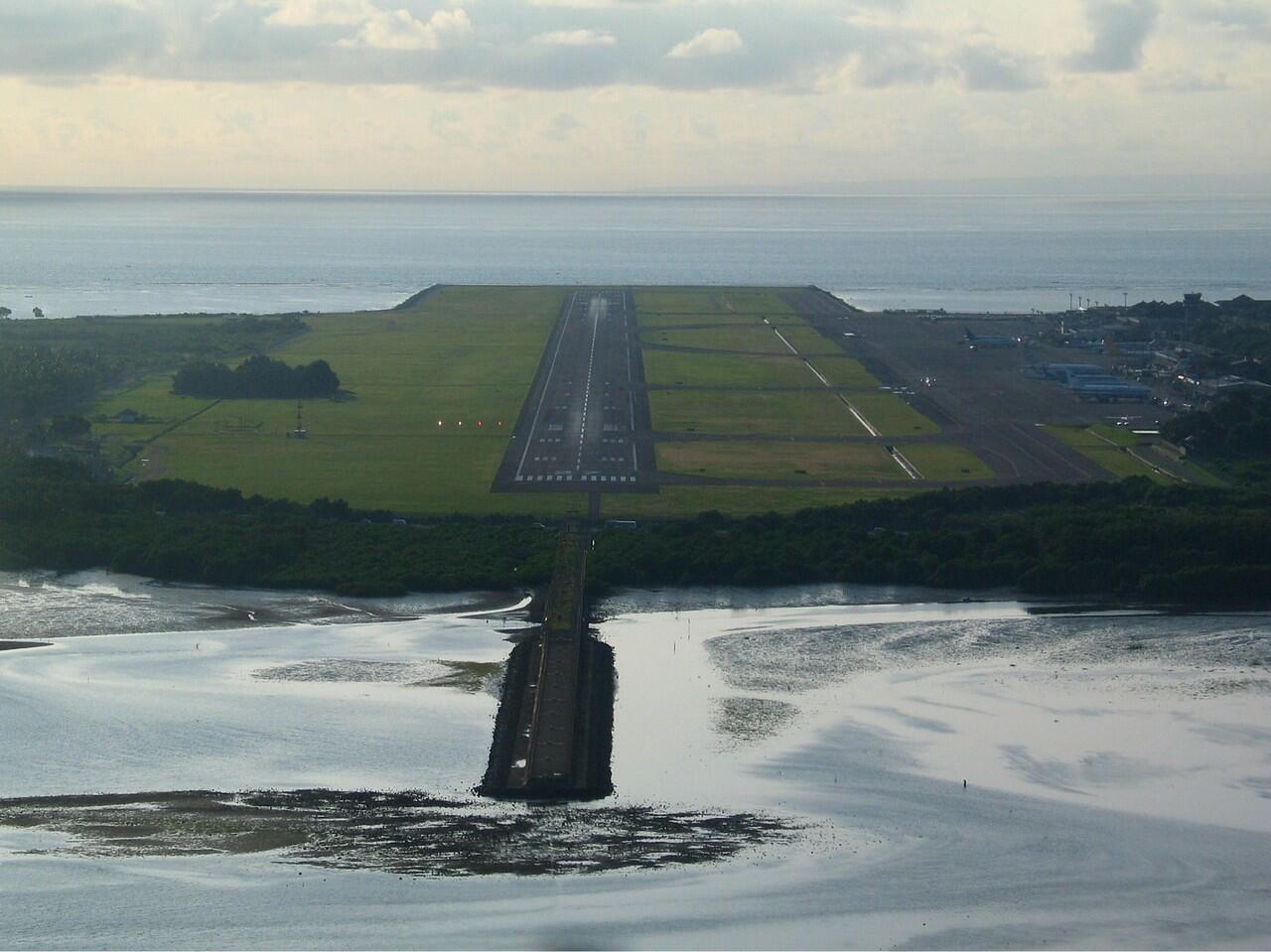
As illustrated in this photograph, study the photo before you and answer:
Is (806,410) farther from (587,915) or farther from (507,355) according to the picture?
(587,915)

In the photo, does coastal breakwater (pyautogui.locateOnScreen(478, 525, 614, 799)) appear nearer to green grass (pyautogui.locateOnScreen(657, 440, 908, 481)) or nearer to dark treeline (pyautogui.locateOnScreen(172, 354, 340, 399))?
green grass (pyautogui.locateOnScreen(657, 440, 908, 481))

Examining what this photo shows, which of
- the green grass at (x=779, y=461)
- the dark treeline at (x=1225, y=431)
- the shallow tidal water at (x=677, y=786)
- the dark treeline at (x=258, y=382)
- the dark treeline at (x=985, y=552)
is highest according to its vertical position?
the dark treeline at (x=258, y=382)

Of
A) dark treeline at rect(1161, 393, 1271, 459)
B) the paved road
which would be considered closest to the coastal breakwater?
the paved road

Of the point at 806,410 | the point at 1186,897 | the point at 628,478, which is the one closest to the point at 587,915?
the point at 1186,897


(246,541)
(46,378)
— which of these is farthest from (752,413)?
(46,378)

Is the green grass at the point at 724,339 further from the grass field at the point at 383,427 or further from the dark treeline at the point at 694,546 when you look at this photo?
the dark treeline at the point at 694,546

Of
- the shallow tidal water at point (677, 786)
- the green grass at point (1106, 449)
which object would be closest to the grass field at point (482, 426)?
the green grass at point (1106, 449)
